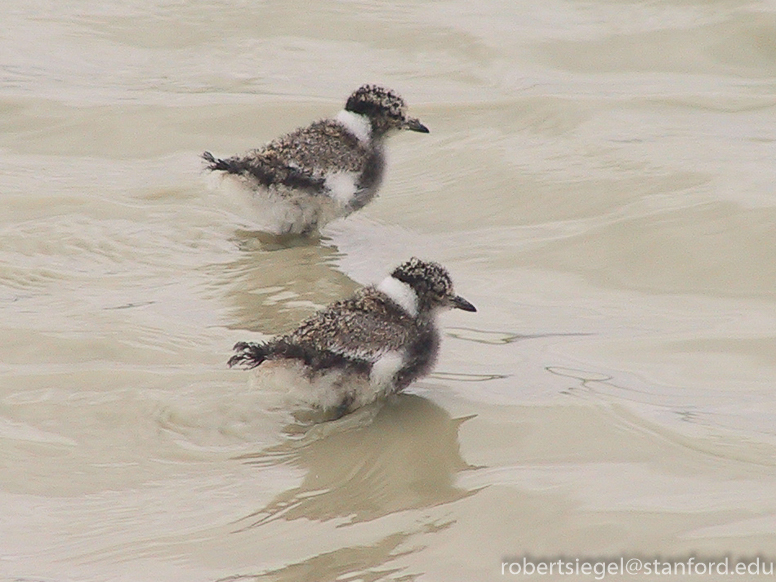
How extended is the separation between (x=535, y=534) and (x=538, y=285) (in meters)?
2.79

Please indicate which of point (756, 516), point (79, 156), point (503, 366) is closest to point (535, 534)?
point (756, 516)

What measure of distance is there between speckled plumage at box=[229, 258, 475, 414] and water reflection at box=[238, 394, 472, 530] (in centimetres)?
14

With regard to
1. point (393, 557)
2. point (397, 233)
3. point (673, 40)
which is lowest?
point (393, 557)

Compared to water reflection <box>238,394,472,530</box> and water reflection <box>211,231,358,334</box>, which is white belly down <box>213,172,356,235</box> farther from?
water reflection <box>238,394,472,530</box>

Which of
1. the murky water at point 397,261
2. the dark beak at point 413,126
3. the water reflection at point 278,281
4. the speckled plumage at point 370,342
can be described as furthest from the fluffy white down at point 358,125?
the speckled plumage at point 370,342

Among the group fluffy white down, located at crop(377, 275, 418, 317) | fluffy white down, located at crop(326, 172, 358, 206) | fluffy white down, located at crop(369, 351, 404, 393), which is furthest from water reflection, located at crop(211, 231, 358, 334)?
fluffy white down, located at crop(369, 351, 404, 393)

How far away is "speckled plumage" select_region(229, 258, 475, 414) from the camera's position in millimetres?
5246

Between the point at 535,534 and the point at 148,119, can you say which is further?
the point at 148,119

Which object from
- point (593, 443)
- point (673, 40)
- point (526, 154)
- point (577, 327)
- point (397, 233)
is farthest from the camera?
point (673, 40)

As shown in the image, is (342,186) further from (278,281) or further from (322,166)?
(278,281)

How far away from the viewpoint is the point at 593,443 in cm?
501

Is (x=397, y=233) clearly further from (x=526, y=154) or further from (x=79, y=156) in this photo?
(x=79, y=156)

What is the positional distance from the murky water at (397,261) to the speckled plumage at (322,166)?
10.8 inches

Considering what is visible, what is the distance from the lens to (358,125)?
805 centimetres
